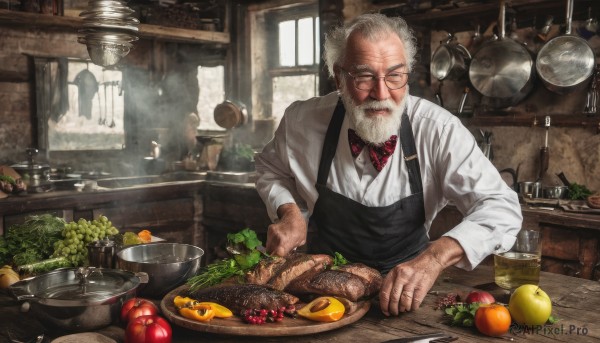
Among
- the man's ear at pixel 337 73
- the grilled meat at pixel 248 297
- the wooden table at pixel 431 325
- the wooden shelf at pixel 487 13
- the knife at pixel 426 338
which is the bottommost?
the wooden table at pixel 431 325

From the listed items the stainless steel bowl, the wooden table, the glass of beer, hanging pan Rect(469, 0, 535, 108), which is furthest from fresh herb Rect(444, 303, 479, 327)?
hanging pan Rect(469, 0, 535, 108)

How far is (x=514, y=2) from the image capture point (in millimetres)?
4930

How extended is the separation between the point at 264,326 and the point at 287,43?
233 inches

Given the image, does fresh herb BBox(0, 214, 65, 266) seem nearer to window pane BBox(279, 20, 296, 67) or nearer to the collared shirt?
the collared shirt

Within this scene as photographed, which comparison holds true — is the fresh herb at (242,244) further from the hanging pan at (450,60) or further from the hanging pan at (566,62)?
the hanging pan at (450,60)

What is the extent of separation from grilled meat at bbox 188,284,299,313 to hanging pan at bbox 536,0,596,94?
12.4 ft

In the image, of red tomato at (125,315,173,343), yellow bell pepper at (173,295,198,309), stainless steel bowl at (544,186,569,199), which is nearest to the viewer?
red tomato at (125,315,173,343)

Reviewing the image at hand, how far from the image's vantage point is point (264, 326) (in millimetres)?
1874

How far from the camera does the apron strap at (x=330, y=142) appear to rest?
301 centimetres

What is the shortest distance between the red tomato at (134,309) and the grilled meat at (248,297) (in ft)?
0.66

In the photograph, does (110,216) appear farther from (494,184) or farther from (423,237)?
(494,184)

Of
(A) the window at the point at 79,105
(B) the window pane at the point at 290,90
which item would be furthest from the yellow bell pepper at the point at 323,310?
(A) the window at the point at 79,105

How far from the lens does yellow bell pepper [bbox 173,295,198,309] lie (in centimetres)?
200

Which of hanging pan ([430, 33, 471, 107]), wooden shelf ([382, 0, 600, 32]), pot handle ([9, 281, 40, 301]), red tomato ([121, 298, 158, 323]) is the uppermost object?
wooden shelf ([382, 0, 600, 32])
